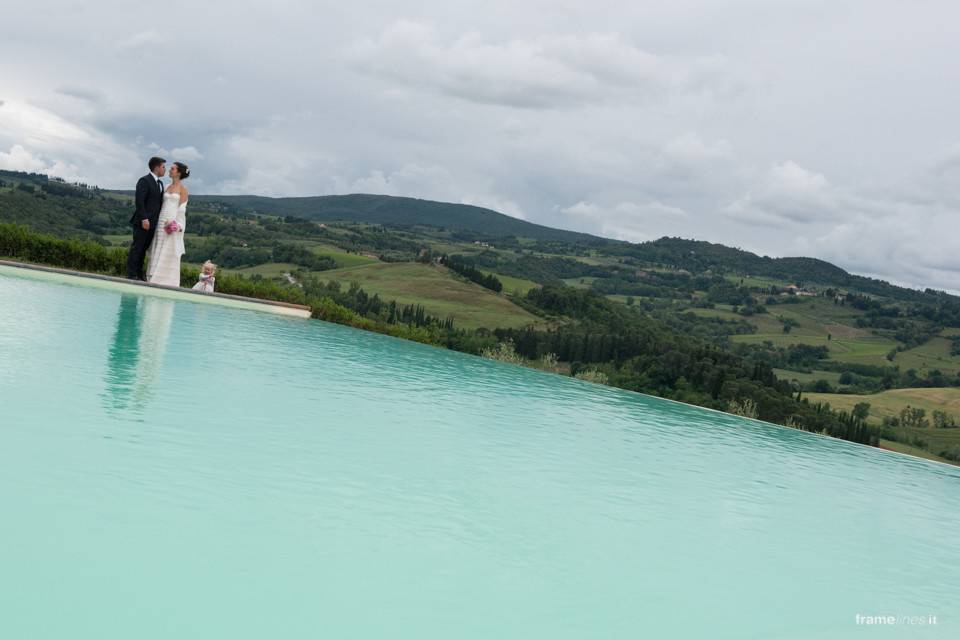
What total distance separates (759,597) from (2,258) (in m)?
18.8

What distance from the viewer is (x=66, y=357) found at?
28.2 ft

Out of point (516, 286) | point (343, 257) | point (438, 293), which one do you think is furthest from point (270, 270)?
point (516, 286)

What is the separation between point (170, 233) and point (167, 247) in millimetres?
395

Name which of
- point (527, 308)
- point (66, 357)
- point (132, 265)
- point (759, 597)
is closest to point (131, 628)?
point (759, 597)

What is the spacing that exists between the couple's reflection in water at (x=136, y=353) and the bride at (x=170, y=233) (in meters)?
Result: 1.18

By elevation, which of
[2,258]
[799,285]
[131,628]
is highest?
[799,285]

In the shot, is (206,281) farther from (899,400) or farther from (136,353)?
(899,400)

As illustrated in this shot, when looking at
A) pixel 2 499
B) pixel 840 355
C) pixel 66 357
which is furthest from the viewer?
pixel 840 355

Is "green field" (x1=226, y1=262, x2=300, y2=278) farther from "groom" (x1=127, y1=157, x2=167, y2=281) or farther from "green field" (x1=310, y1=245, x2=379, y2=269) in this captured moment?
"groom" (x1=127, y1=157, x2=167, y2=281)

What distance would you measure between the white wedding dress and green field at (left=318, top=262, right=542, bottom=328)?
56.6 meters

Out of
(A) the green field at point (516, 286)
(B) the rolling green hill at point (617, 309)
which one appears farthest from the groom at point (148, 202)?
(A) the green field at point (516, 286)

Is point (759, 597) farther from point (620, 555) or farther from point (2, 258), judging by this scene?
point (2, 258)

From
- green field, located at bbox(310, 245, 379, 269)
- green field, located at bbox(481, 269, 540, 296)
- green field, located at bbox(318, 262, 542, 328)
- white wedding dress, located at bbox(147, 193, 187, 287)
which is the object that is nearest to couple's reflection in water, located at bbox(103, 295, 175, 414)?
white wedding dress, located at bbox(147, 193, 187, 287)

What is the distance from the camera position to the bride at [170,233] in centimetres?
1562
